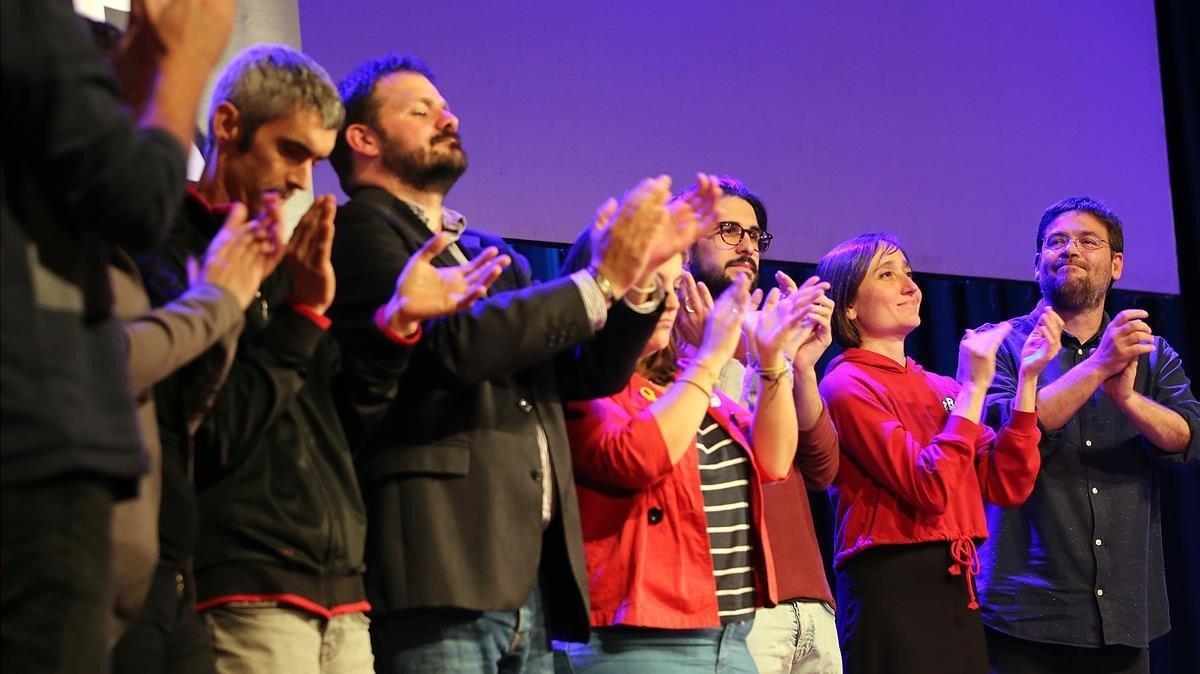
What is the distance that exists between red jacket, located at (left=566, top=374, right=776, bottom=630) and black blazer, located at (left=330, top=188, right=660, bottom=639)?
0.15m

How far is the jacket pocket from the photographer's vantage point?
2129mm

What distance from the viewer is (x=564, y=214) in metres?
3.94

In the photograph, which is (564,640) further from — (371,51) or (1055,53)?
(1055,53)

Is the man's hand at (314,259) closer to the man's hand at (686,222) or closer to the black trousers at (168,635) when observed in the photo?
the black trousers at (168,635)

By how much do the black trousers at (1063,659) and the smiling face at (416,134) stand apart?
1943mm

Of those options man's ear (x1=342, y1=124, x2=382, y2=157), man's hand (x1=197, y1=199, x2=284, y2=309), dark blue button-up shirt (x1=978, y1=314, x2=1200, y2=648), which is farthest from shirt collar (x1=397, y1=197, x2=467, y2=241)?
dark blue button-up shirt (x1=978, y1=314, x2=1200, y2=648)

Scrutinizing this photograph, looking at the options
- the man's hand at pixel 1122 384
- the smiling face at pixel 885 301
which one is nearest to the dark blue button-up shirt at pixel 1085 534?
the man's hand at pixel 1122 384

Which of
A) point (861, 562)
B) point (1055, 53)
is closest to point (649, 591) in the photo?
point (861, 562)

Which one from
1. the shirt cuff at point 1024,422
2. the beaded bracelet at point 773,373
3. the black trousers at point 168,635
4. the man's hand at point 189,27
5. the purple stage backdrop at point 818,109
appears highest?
the purple stage backdrop at point 818,109

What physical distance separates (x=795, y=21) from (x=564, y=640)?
2.78m

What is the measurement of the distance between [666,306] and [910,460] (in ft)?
2.87

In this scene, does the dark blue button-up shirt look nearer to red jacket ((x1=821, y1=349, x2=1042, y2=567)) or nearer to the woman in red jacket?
red jacket ((x1=821, y1=349, x2=1042, y2=567))

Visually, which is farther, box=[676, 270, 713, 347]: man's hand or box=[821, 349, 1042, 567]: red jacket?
box=[821, 349, 1042, 567]: red jacket

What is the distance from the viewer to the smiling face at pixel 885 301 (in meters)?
3.41
